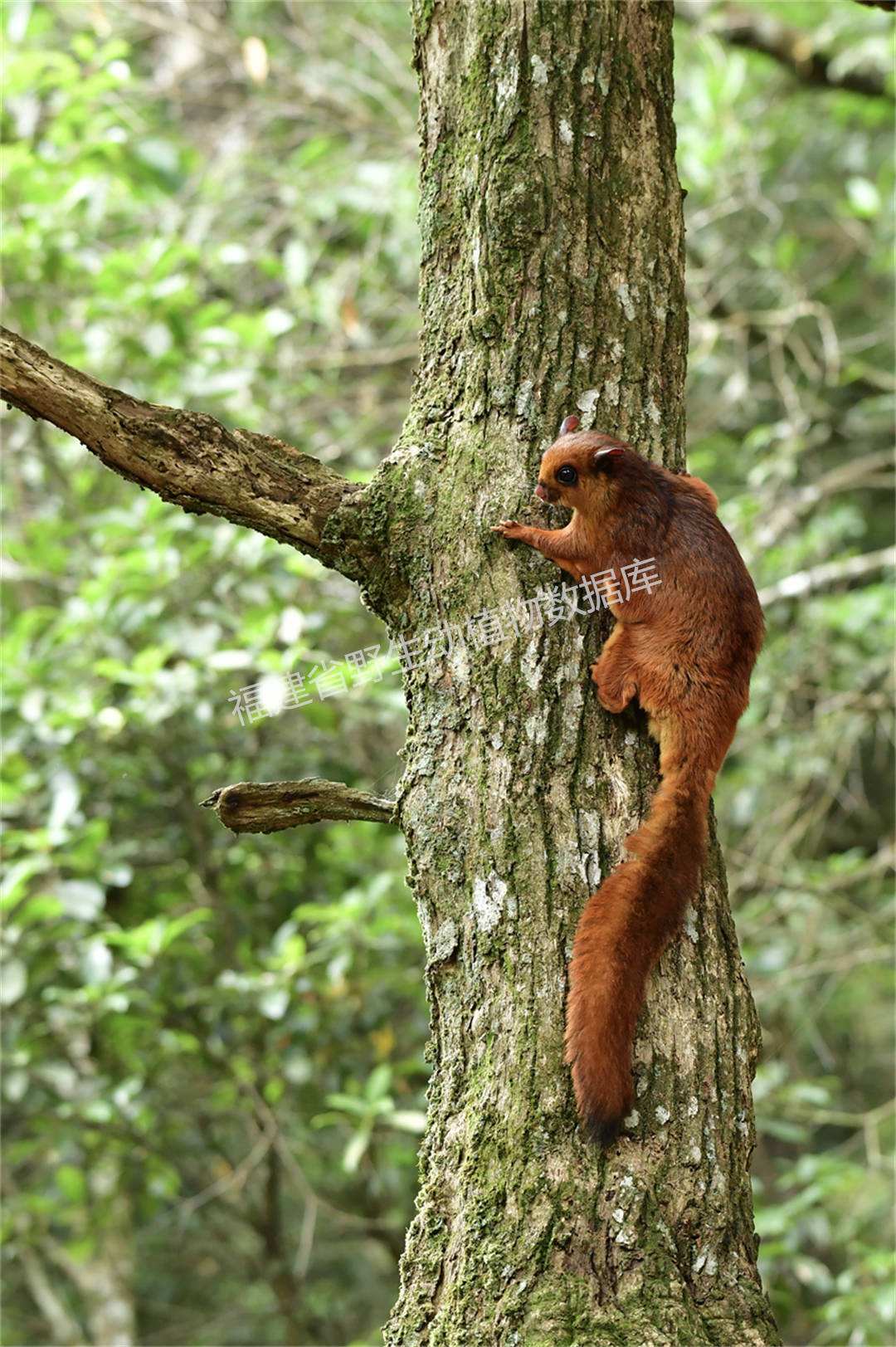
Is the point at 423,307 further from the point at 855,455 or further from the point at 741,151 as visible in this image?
the point at 855,455

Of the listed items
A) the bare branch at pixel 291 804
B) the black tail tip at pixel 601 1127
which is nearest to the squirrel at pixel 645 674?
the black tail tip at pixel 601 1127

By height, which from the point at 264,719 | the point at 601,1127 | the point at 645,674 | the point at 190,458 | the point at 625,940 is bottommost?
the point at 601,1127

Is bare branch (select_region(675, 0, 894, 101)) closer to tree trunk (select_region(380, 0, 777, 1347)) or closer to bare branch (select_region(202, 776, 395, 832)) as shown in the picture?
tree trunk (select_region(380, 0, 777, 1347))

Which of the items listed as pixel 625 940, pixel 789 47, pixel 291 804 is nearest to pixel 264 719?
pixel 291 804

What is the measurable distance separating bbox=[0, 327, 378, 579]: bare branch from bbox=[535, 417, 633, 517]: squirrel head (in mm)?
303

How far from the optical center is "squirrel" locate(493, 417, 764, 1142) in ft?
5.09

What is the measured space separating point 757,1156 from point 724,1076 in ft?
16.6

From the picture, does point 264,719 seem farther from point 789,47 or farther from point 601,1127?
point 789,47

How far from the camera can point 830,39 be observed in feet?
17.8

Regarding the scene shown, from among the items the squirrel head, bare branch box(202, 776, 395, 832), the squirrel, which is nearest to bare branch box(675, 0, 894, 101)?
the squirrel

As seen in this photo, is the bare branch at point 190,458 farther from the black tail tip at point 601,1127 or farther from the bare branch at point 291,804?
the black tail tip at point 601,1127

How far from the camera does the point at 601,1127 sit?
1.50 m

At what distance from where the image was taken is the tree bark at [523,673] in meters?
1.50

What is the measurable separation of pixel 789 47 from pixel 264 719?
4.02 m
